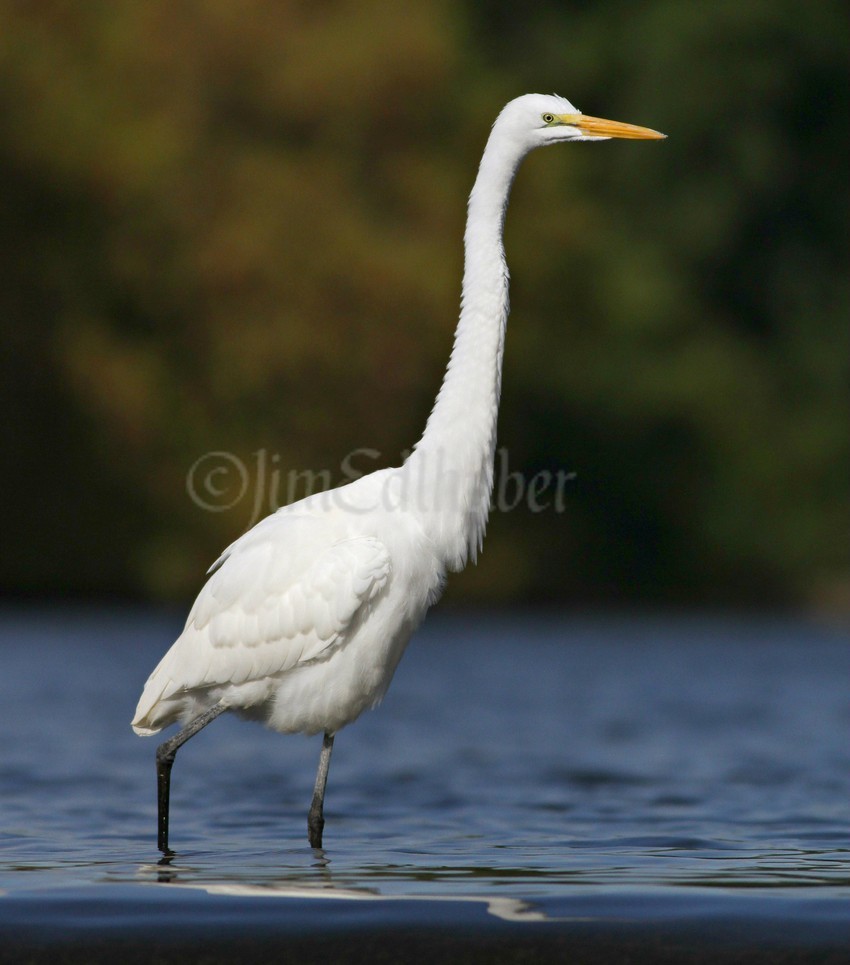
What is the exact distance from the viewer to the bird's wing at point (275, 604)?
333 inches

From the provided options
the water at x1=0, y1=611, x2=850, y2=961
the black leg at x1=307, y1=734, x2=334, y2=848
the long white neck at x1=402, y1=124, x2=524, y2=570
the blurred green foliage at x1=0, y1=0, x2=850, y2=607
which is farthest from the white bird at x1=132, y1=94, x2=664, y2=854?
the blurred green foliage at x1=0, y1=0, x2=850, y2=607

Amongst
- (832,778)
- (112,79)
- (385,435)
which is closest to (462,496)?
(832,778)

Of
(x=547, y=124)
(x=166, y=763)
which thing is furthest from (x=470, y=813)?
(x=547, y=124)

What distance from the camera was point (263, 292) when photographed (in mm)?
28422

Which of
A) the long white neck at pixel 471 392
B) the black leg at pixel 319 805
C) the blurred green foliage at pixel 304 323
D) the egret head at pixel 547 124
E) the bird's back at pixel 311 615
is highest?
the blurred green foliage at pixel 304 323

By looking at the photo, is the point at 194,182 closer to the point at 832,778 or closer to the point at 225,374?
the point at 225,374

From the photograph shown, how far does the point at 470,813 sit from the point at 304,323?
1815cm

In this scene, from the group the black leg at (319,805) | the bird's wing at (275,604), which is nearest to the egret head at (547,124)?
the bird's wing at (275,604)

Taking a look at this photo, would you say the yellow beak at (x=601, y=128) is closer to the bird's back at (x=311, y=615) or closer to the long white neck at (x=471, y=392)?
the long white neck at (x=471, y=392)

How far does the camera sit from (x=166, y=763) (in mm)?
8984

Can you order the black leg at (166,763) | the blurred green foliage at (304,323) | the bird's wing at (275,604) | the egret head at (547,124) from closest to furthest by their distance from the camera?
the bird's wing at (275,604) → the egret head at (547,124) → the black leg at (166,763) → the blurred green foliage at (304,323)

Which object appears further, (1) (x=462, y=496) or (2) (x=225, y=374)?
(2) (x=225, y=374)

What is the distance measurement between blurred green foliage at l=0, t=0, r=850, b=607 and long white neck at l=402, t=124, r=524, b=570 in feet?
56.5

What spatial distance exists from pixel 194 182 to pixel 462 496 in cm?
2060
